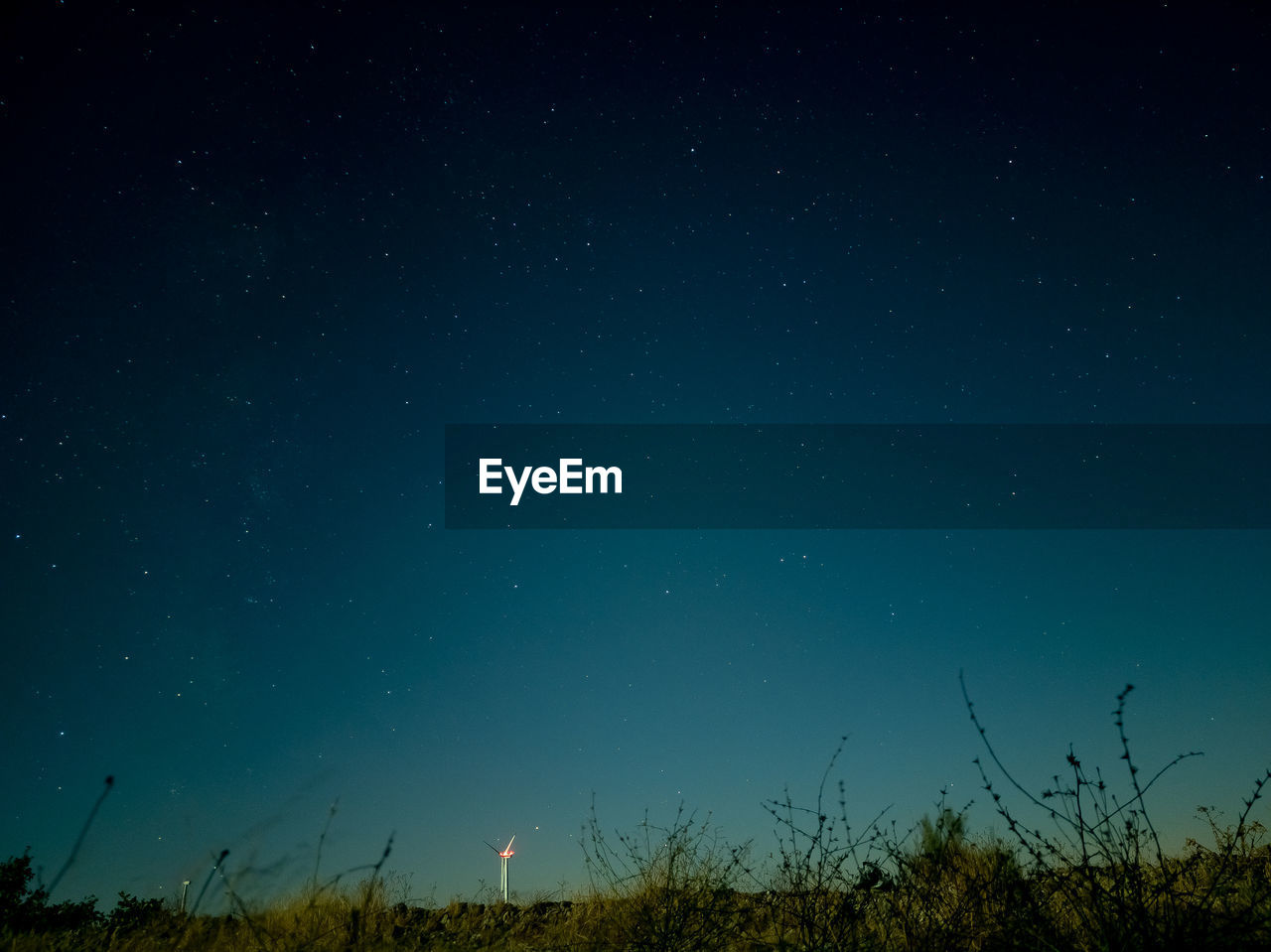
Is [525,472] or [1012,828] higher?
[525,472]

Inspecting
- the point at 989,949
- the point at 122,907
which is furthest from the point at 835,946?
the point at 122,907

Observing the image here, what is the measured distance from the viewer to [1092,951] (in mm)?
3486

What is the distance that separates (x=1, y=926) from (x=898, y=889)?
6332 mm

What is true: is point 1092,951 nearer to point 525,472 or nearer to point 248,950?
point 248,950

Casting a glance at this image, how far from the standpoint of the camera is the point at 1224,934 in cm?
297

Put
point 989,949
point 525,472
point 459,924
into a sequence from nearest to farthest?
point 989,949
point 459,924
point 525,472

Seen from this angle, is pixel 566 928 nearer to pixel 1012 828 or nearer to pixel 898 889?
pixel 898 889

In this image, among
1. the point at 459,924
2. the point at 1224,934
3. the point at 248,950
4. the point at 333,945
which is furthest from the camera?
the point at 459,924

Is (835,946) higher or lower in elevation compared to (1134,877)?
lower

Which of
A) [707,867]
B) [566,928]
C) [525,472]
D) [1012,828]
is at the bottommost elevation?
[566,928]

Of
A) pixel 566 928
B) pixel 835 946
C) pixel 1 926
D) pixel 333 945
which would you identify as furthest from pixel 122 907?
pixel 835 946

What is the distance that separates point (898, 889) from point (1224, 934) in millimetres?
2530

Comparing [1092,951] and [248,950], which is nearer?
[1092,951]

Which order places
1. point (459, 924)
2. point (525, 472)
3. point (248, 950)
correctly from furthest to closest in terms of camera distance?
point (525, 472), point (459, 924), point (248, 950)
